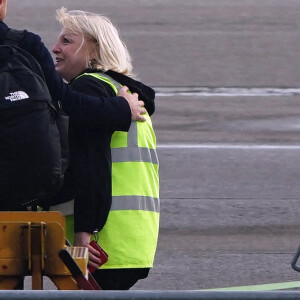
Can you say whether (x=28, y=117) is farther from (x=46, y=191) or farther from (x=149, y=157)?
(x=149, y=157)

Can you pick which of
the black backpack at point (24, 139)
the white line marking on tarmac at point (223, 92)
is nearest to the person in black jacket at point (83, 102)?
the black backpack at point (24, 139)

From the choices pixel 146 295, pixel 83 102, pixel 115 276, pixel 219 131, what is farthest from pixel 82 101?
pixel 219 131

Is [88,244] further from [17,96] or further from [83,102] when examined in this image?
[17,96]

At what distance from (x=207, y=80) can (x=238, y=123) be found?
2.60 m

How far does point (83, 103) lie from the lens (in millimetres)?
4195

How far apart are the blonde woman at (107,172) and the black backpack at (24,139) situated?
0.35 meters

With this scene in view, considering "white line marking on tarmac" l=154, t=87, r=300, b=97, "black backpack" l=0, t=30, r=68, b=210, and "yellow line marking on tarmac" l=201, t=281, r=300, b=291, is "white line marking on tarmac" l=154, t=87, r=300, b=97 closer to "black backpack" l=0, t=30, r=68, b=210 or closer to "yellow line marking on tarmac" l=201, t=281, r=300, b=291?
"yellow line marking on tarmac" l=201, t=281, r=300, b=291

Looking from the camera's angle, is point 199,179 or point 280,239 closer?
point 280,239

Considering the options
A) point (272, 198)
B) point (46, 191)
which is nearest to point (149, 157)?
point (46, 191)

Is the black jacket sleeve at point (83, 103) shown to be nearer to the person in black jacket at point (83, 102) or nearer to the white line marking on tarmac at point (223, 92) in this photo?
the person in black jacket at point (83, 102)

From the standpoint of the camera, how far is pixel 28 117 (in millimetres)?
3809

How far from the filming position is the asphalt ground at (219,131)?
8.12m

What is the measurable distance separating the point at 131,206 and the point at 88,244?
237 mm

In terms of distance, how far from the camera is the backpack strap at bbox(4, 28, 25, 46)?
3.98m
